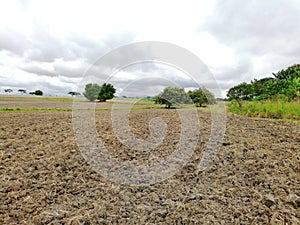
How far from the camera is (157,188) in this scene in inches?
109

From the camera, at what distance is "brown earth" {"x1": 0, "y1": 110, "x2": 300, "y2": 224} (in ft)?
7.43

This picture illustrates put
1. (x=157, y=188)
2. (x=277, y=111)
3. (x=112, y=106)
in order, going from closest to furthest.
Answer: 1. (x=157, y=188)
2. (x=112, y=106)
3. (x=277, y=111)

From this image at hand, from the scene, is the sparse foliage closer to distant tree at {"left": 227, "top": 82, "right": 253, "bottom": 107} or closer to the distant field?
the distant field

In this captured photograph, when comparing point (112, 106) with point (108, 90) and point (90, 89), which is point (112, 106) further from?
point (90, 89)

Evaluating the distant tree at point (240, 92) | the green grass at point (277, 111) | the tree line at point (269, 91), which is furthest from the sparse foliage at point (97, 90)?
the distant tree at point (240, 92)

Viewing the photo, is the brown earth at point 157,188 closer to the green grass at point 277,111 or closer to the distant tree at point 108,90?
the distant tree at point 108,90

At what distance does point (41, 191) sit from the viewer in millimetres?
2729

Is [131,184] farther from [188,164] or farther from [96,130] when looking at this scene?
[96,130]

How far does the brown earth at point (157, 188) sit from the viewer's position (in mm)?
2264

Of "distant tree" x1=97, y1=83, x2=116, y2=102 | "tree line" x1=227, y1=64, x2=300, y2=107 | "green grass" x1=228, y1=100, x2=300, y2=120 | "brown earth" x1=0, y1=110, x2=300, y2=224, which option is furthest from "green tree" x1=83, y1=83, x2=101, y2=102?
"tree line" x1=227, y1=64, x2=300, y2=107

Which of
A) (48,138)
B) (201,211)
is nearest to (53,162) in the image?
(48,138)

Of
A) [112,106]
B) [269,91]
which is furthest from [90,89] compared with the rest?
[269,91]

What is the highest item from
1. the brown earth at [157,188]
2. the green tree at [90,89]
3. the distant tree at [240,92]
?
the distant tree at [240,92]

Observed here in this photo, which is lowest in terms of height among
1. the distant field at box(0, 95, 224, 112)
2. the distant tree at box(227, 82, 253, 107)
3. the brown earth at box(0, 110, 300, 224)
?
the brown earth at box(0, 110, 300, 224)
